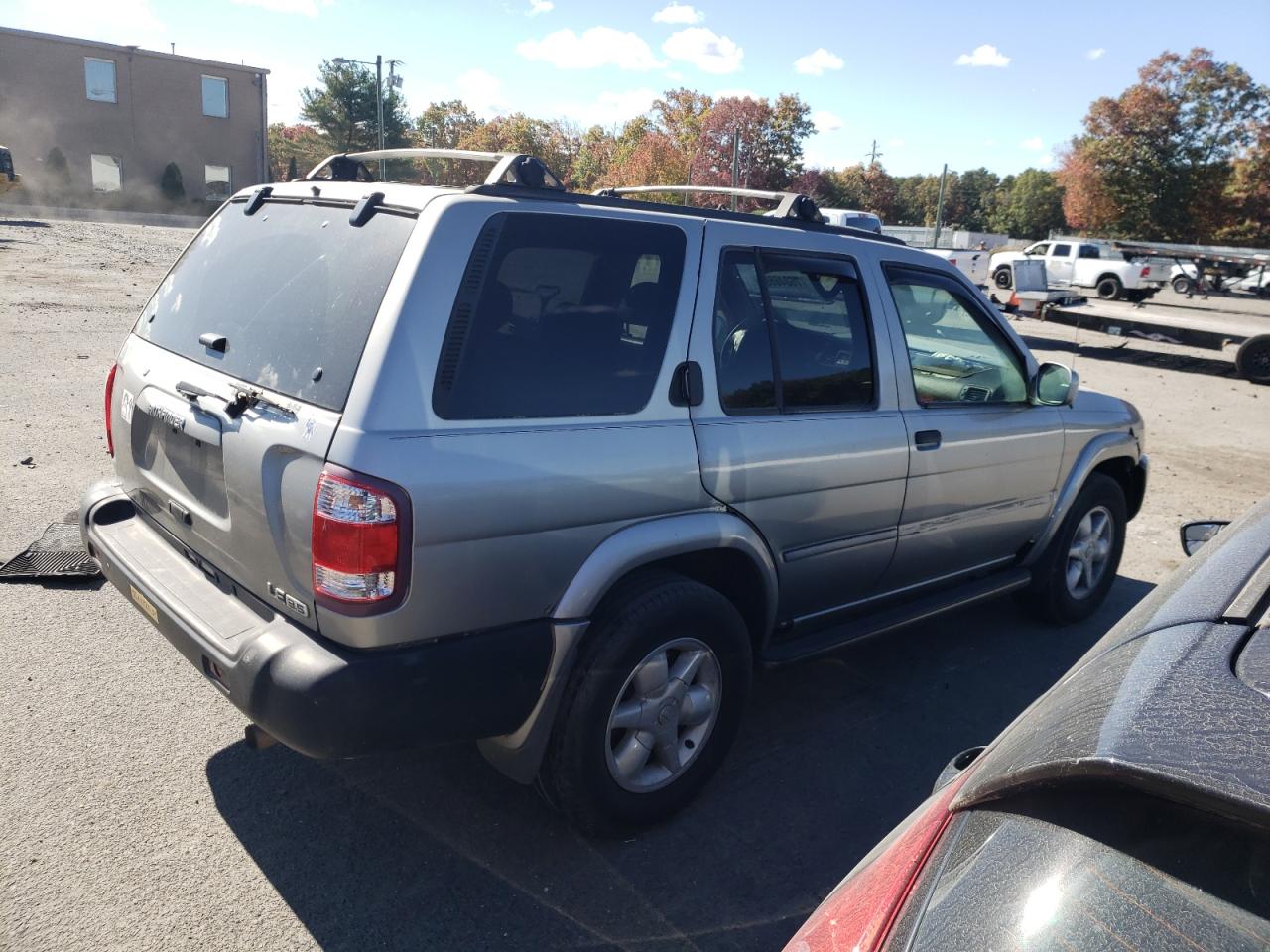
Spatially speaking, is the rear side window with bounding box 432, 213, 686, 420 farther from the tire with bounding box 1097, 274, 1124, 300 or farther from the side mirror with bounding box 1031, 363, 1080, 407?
the tire with bounding box 1097, 274, 1124, 300

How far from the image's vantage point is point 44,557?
191 inches

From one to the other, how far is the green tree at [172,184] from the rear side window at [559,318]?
4867cm

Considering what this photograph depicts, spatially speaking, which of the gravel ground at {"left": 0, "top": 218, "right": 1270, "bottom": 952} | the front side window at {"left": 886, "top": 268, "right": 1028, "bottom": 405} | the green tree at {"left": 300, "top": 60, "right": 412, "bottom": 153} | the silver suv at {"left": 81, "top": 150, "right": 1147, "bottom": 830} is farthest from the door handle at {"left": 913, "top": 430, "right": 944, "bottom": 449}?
the green tree at {"left": 300, "top": 60, "right": 412, "bottom": 153}

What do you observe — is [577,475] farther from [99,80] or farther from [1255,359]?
[99,80]

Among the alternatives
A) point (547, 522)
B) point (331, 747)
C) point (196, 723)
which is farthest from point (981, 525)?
point (196, 723)

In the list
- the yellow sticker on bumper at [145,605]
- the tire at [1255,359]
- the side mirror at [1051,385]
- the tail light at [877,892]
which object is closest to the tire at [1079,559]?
the side mirror at [1051,385]

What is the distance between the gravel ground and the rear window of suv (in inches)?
56.8

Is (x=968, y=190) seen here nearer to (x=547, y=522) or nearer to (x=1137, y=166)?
(x=1137, y=166)

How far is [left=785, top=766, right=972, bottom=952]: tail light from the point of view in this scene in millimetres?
1361

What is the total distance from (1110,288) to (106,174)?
43.8 meters

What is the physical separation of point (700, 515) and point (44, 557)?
12.3ft

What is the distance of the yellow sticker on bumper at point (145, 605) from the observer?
2998 mm

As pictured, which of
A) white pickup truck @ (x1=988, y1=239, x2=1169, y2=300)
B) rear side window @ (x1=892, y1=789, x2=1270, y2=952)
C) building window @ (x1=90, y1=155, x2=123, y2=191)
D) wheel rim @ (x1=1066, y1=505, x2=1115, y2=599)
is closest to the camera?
rear side window @ (x1=892, y1=789, x2=1270, y2=952)

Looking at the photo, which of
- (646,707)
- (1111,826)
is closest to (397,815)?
(646,707)
